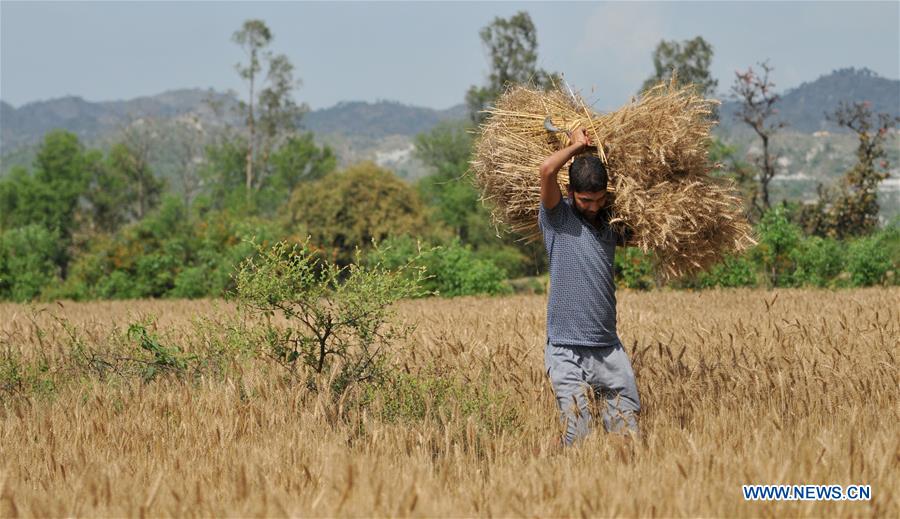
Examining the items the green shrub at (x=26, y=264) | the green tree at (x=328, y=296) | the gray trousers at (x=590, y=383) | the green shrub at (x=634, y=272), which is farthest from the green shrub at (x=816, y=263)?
the green shrub at (x=26, y=264)

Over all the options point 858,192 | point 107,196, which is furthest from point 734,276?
point 107,196

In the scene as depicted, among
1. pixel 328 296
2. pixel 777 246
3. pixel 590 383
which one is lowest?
pixel 777 246

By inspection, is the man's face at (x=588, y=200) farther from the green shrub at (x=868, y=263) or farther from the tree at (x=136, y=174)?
the tree at (x=136, y=174)

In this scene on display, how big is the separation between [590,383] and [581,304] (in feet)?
1.55

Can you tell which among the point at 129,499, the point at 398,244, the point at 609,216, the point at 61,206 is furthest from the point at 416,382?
the point at 61,206

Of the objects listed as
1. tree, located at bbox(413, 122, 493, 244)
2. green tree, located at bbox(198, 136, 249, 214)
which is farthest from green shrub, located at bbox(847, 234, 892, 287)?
green tree, located at bbox(198, 136, 249, 214)

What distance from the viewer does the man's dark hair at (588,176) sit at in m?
4.65

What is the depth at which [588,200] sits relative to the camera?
15.4ft

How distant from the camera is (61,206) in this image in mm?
66500

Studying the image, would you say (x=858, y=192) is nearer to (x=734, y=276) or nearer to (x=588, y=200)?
(x=734, y=276)

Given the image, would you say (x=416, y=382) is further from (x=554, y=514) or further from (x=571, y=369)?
(x=554, y=514)

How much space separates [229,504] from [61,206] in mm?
69756

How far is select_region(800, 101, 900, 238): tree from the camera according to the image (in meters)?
28.3

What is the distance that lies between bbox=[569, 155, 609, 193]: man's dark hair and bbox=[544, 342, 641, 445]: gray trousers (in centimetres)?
87
